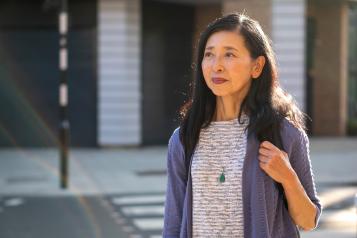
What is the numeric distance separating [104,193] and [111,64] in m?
7.47

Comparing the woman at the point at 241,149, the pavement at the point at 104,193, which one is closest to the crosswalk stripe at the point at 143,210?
the pavement at the point at 104,193

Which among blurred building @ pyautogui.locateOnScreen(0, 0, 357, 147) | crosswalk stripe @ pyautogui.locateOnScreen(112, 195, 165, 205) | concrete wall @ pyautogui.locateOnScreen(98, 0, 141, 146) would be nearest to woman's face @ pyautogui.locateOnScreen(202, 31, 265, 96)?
crosswalk stripe @ pyautogui.locateOnScreen(112, 195, 165, 205)

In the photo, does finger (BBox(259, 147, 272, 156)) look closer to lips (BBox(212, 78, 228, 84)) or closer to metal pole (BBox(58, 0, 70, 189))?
lips (BBox(212, 78, 228, 84))

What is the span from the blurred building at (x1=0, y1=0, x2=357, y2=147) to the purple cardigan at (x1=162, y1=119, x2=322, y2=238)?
1580 centimetres

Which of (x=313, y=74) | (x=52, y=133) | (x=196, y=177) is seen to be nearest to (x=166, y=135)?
(x=52, y=133)

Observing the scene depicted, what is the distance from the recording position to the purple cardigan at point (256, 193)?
233 centimetres

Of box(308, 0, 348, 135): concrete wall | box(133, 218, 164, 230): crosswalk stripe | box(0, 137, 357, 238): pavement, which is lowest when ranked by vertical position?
box(0, 137, 357, 238): pavement

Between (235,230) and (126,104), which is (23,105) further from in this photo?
(235,230)

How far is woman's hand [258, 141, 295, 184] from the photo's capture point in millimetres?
2305

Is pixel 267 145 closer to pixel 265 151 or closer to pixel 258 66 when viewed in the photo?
pixel 265 151

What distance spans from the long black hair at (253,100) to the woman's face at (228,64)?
0.02 meters

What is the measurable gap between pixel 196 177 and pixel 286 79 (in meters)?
16.5

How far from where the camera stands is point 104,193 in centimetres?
1134

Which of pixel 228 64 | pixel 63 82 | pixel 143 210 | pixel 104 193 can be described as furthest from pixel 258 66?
pixel 63 82
